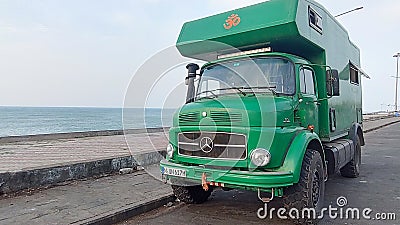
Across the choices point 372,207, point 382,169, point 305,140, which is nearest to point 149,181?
point 305,140

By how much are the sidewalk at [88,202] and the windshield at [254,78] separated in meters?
2.17

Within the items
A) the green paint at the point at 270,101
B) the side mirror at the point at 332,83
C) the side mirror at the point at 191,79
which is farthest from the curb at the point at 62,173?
the side mirror at the point at 332,83

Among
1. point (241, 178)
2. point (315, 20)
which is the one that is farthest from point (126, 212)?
point (315, 20)

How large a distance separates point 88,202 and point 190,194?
5.68 ft

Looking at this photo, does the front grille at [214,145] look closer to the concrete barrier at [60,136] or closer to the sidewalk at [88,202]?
the sidewalk at [88,202]

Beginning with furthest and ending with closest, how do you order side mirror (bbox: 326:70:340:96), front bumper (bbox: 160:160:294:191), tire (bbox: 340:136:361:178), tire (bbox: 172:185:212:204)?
tire (bbox: 340:136:361:178)
side mirror (bbox: 326:70:340:96)
tire (bbox: 172:185:212:204)
front bumper (bbox: 160:160:294:191)

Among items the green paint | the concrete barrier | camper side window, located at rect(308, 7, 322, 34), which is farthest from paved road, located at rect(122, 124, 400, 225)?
the concrete barrier

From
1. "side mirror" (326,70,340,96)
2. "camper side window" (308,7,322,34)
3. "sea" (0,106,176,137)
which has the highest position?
"camper side window" (308,7,322,34)

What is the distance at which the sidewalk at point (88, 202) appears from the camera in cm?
514

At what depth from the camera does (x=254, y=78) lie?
5844 mm

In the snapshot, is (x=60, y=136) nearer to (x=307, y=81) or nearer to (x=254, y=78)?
(x=254, y=78)

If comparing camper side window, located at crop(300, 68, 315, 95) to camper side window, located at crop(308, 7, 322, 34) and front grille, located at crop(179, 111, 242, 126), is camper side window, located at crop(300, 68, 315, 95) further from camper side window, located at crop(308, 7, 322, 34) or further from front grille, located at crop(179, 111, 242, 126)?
front grille, located at crop(179, 111, 242, 126)

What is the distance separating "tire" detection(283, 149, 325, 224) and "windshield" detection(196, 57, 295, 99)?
3.65ft

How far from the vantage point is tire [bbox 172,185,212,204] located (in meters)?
6.27
